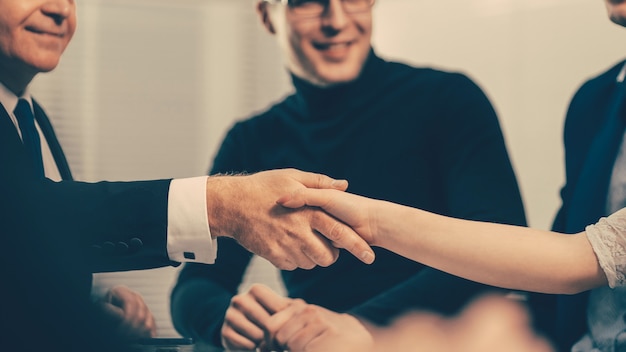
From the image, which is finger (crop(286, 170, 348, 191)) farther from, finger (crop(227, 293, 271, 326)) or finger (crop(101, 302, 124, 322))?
finger (crop(101, 302, 124, 322))

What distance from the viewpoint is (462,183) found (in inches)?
46.9

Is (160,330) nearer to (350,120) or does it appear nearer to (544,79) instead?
(350,120)

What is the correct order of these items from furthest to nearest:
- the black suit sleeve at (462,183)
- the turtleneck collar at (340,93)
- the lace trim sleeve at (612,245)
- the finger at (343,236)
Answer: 1. the turtleneck collar at (340,93)
2. the black suit sleeve at (462,183)
3. the finger at (343,236)
4. the lace trim sleeve at (612,245)

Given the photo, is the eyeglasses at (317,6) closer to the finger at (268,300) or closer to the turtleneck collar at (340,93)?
the turtleneck collar at (340,93)

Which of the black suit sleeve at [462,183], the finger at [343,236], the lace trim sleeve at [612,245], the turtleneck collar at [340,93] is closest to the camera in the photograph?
the lace trim sleeve at [612,245]

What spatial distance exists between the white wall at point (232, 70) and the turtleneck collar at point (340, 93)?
1.30ft

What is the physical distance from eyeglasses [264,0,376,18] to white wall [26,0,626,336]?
1.51ft

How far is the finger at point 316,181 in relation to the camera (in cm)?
103

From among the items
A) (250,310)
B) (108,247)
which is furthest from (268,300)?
(108,247)

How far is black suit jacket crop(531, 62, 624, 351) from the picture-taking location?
1010 millimetres

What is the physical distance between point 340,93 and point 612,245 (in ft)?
1.97

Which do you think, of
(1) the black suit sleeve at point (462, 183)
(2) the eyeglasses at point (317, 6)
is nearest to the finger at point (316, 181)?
(1) the black suit sleeve at point (462, 183)

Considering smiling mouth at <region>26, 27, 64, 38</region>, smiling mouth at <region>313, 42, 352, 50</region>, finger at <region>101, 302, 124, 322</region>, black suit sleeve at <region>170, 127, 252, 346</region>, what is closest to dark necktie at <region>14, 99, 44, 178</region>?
smiling mouth at <region>26, 27, 64, 38</region>

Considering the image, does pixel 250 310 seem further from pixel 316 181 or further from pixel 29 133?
pixel 29 133
